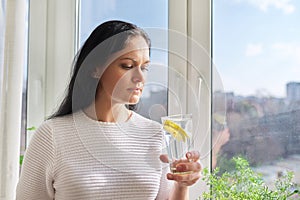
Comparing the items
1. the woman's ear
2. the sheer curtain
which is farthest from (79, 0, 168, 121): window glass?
the sheer curtain

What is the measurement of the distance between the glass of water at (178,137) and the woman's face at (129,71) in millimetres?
110

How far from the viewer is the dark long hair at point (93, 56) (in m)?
1.11

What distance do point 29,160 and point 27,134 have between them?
628 millimetres

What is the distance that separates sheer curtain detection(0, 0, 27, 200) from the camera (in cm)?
139

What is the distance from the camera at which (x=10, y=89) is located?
4.57ft

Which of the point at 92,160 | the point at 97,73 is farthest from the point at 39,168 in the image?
the point at 97,73

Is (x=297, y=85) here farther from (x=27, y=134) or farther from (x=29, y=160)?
(x=27, y=134)

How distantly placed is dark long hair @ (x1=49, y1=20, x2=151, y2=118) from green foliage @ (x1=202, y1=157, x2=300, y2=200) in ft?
1.08

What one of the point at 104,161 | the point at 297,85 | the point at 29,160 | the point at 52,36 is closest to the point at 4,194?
the point at 29,160

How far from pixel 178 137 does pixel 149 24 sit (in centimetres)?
59

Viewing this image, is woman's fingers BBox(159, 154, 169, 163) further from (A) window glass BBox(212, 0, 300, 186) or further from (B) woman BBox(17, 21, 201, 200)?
(A) window glass BBox(212, 0, 300, 186)

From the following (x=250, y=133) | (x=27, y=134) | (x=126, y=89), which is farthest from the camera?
(x=27, y=134)

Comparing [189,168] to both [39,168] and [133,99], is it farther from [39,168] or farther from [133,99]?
[39,168]

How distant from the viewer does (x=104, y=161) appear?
3.78ft
